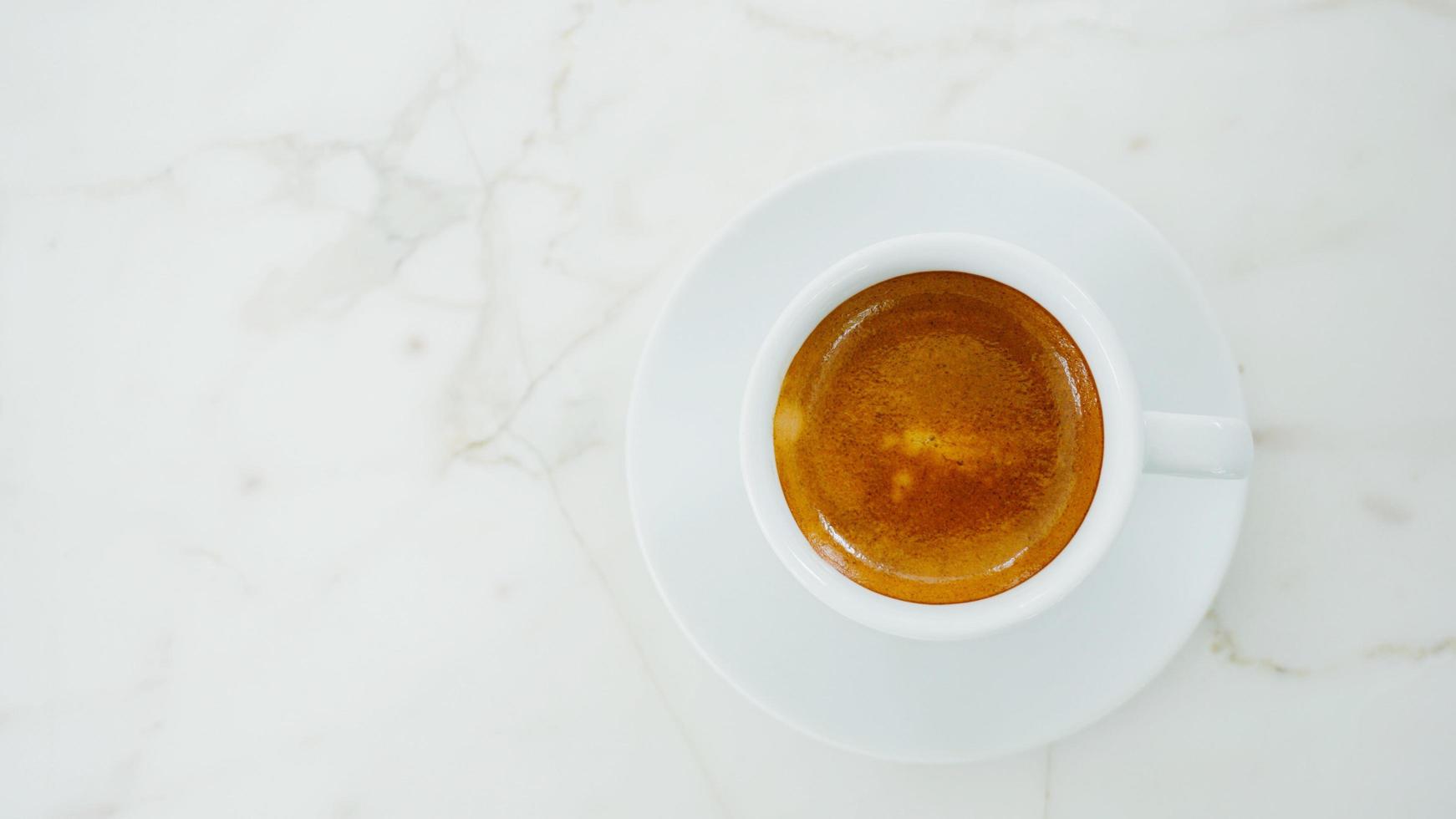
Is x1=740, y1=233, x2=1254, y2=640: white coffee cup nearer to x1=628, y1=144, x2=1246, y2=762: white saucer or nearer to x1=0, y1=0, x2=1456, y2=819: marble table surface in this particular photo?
x1=628, y1=144, x2=1246, y2=762: white saucer

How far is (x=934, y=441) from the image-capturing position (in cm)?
83

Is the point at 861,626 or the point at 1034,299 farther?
the point at 861,626

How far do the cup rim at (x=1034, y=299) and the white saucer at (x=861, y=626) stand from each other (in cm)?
12

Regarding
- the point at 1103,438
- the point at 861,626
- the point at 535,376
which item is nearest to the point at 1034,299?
the point at 1103,438

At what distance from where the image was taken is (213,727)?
41.4 inches

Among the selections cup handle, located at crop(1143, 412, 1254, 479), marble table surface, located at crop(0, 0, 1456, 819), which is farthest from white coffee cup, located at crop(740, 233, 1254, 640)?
marble table surface, located at crop(0, 0, 1456, 819)

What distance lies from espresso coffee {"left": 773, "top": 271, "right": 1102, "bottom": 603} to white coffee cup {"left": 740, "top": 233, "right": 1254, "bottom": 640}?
0.06 metres

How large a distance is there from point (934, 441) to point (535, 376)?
44 centimetres

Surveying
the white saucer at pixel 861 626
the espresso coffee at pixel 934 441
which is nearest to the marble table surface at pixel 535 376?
the white saucer at pixel 861 626

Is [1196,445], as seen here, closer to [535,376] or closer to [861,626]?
[861,626]

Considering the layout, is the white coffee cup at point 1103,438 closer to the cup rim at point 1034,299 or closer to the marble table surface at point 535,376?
the cup rim at point 1034,299

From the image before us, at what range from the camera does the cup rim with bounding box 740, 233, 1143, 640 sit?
71 cm

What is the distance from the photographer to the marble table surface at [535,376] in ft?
3.16

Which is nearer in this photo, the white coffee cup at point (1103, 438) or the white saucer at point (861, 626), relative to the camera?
the white coffee cup at point (1103, 438)
